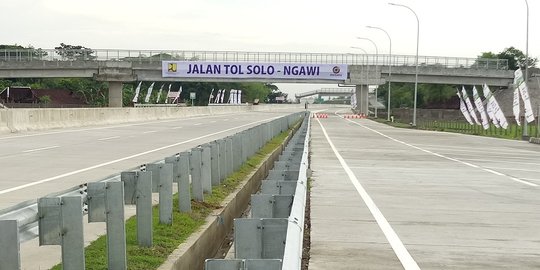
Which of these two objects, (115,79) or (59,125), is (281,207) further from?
(115,79)

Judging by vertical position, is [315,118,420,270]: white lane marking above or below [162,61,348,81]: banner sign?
below

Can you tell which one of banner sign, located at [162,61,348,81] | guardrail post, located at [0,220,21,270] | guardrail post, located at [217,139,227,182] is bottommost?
guardrail post, located at [217,139,227,182]

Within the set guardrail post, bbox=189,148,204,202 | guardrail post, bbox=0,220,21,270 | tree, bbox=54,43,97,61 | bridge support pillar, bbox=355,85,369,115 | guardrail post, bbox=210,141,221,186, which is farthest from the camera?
bridge support pillar, bbox=355,85,369,115

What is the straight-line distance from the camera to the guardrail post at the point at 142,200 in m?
7.26

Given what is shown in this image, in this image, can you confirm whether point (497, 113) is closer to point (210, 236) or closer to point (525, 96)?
point (525, 96)

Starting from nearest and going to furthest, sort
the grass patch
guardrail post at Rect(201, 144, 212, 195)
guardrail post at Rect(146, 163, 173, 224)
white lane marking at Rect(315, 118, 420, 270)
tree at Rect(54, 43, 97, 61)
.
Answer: the grass patch
white lane marking at Rect(315, 118, 420, 270)
guardrail post at Rect(146, 163, 173, 224)
guardrail post at Rect(201, 144, 212, 195)
tree at Rect(54, 43, 97, 61)

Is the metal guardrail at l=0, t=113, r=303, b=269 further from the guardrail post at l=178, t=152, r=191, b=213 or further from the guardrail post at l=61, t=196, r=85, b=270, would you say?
the guardrail post at l=178, t=152, r=191, b=213

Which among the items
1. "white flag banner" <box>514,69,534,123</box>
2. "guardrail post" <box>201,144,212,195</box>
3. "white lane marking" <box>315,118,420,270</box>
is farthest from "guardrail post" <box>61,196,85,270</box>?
"white flag banner" <box>514,69,534,123</box>

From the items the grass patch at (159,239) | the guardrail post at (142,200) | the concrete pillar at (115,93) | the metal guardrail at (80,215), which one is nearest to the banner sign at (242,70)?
the concrete pillar at (115,93)

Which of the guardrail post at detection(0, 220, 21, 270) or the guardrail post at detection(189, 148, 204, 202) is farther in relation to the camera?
the guardrail post at detection(189, 148, 204, 202)

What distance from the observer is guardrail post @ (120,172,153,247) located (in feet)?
23.8

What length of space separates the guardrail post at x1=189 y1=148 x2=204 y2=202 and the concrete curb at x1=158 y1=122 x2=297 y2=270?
45 centimetres

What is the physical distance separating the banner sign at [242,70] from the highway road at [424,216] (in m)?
60.4

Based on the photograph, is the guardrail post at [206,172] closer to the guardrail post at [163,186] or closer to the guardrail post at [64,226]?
the guardrail post at [163,186]
